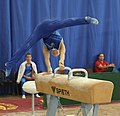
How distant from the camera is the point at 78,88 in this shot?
109 inches

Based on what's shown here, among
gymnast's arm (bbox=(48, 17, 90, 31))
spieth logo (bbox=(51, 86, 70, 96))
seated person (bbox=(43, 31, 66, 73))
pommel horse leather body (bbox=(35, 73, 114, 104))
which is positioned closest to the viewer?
pommel horse leather body (bbox=(35, 73, 114, 104))

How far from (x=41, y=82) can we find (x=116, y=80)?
3.14m

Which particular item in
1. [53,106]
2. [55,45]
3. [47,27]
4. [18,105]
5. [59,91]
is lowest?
[18,105]

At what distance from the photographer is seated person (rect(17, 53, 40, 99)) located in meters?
6.74

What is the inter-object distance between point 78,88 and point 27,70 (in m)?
4.21

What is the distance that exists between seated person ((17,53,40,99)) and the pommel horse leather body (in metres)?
3.47

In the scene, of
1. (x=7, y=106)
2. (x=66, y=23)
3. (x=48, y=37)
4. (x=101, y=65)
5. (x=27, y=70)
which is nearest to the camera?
(x=66, y=23)

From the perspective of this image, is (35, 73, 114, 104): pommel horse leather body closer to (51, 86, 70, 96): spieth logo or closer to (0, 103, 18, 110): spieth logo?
(51, 86, 70, 96): spieth logo

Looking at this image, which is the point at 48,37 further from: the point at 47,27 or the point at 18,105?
the point at 18,105

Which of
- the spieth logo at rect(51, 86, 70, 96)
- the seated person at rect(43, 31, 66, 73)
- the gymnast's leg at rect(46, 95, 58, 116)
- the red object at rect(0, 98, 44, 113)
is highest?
the seated person at rect(43, 31, 66, 73)

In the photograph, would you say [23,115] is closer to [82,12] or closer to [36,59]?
[36,59]

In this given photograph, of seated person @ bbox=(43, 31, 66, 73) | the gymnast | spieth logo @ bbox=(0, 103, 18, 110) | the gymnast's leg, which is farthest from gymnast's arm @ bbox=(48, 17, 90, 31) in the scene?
spieth logo @ bbox=(0, 103, 18, 110)

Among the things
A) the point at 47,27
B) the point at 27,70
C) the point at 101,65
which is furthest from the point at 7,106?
the point at 47,27

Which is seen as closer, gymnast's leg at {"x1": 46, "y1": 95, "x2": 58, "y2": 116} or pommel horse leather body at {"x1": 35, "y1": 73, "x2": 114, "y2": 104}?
pommel horse leather body at {"x1": 35, "y1": 73, "x2": 114, "y2": 104}
